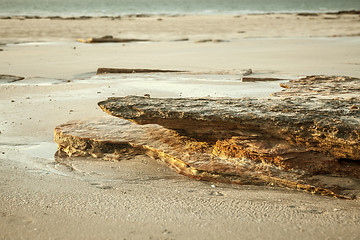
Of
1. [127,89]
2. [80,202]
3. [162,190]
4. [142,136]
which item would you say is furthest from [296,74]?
[80,202]

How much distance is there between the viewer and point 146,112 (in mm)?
2479

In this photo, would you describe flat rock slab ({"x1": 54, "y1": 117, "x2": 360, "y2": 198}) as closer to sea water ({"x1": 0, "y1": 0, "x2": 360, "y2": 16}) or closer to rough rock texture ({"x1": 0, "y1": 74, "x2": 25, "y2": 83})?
rough rock texture ({"x1": 0, "y1": 74, "x2": 25, "y2": 83})

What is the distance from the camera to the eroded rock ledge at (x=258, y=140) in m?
2.20

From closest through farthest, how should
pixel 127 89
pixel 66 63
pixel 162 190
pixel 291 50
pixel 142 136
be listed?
pixel 162 190 → pixel 142 136 → pixel 127 89 → pixel 66 63 → pixel 291 50

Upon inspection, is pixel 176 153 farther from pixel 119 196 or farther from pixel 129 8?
pixel 129 8

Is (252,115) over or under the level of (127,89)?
over

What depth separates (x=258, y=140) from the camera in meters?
2.40

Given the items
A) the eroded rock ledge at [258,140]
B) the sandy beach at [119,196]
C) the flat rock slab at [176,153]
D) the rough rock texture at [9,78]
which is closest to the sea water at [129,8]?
the rough rock texture at [9,78]

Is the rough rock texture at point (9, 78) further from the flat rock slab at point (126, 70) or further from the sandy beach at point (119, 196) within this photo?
the flat rock slab at point (126, 70)

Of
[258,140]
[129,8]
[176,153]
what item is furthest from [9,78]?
[129,8]

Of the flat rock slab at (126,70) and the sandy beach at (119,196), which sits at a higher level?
the flat rock slab at (126,70)

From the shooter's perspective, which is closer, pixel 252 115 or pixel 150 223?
pixel 150 223

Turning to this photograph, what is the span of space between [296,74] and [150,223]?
13.5 feet

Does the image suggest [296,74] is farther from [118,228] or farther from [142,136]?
[118,228]
